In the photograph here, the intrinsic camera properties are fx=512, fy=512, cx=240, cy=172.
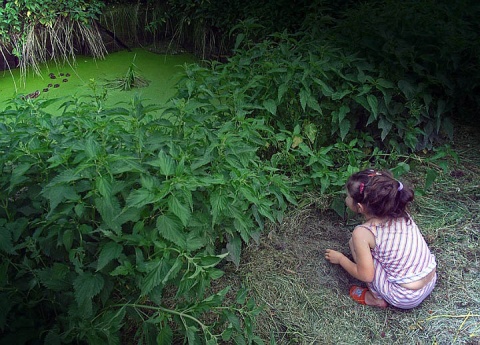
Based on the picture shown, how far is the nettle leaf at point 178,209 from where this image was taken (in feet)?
5.75

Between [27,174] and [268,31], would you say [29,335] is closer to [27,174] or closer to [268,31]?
[27,174]

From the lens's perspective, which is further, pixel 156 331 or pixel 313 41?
pixel 313 41

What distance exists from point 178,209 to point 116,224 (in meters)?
0.23

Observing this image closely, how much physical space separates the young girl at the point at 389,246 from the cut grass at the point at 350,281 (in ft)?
0.38

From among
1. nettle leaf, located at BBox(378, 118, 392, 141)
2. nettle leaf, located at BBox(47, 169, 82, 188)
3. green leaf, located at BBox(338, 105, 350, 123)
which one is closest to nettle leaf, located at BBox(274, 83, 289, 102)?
green leaf, located at BBox(338, 105, 350, 123)

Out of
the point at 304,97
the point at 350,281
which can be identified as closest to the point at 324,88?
the point at 304,97

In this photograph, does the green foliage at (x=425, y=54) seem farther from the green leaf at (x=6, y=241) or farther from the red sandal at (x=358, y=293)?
the green leaf at (x=6, y=241)

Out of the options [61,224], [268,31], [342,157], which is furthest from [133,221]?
[268,31]

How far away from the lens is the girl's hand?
2.38 metres

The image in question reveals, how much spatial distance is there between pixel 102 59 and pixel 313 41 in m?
2.79

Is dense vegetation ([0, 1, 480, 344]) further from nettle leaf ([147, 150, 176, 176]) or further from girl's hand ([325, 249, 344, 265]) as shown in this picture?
girl's hand ([325, 249, 344, 265])

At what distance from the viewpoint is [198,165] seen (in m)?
2.03

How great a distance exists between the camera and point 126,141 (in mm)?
2074

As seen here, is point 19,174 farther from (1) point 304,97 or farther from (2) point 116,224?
(1) point 304,97
